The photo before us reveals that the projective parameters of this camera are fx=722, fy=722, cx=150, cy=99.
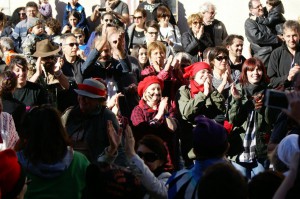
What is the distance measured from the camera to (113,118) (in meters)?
6.26

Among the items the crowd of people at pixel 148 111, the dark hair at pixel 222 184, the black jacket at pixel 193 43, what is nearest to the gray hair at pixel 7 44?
the crowd of people at pixel 148 111

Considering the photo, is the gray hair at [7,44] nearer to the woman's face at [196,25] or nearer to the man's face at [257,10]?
the woman's face at [196,25]

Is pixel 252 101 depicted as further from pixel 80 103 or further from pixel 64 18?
pixel 64 18

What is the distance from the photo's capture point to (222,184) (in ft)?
12.3

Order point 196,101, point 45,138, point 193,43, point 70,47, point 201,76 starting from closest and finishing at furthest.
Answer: point 45,138, point 196,101, point 201,76, point 70,47, point 193,43

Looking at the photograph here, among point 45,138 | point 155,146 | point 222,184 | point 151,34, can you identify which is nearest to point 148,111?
point 155,146

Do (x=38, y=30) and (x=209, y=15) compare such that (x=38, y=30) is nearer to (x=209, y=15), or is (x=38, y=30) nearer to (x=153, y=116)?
(x=209, y=15)

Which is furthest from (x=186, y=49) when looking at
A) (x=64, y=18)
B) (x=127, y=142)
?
(x=127, y=142)

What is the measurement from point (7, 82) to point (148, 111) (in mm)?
1489

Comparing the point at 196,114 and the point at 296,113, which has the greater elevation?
the point at 296,113

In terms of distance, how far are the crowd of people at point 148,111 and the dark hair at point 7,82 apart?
11 millimetres

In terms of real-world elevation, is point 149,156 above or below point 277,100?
below

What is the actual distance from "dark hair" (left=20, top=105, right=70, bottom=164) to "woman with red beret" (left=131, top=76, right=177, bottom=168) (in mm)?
2605

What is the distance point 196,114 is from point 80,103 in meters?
1.91
